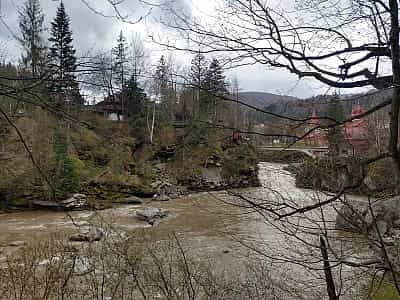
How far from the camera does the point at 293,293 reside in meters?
6.07

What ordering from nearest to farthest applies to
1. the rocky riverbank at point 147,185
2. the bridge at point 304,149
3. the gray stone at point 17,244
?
1. the bridge at point 304,149
2. the gray stone at point 17,244
3. the rocky riverbank at point 147,185

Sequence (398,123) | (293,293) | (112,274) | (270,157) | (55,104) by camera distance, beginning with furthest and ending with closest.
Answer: (293,293)
(112,274)
(270,157)
(398,123)
(55,104)

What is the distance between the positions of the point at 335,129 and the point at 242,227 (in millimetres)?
2734

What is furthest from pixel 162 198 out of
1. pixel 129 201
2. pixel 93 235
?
pixel 93 235

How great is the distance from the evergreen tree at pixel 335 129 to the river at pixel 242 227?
0.30m

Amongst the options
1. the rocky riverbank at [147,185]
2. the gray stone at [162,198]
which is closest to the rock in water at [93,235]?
the rocky riverbank at [147,185]

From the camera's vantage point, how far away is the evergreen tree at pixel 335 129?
1.81m

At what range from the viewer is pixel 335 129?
1947 millimetres

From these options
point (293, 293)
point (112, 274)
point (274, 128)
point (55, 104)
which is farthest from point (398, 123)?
point (293, 293)

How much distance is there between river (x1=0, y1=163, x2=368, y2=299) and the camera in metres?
2.20

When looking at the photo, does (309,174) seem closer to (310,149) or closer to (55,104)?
(310,149)

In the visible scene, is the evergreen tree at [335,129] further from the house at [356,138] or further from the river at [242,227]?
the river at [242,227]

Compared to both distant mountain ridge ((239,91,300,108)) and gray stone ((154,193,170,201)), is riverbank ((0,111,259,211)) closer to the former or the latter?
gray stone ((154,193,170,201))

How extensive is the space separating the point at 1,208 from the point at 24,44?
1616 centimetres
